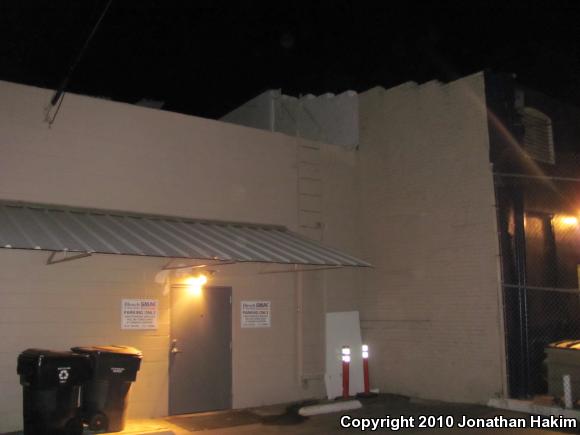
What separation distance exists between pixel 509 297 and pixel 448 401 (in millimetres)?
2174

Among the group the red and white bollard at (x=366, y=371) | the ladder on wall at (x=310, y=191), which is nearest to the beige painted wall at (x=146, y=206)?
the ladder on wall at (x=310, y=191)

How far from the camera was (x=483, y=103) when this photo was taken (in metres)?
10.0

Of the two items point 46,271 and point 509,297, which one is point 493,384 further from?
point 46,271

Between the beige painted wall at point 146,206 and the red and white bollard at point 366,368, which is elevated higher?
the beige painted wall at point 146,206

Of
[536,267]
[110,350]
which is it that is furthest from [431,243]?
[110,350]

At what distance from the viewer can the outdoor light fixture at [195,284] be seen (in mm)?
9477

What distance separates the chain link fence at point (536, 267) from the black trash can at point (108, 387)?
610cm

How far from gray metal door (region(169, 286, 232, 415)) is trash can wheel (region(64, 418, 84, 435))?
2144 mm

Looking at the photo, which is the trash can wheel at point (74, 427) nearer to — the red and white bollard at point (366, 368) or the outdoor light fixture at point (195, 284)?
the outdoor light fixture at point (195, 284)

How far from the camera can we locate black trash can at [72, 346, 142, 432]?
7.46 m

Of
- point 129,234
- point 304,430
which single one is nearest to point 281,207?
point 129,234

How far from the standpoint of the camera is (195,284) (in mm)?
9555

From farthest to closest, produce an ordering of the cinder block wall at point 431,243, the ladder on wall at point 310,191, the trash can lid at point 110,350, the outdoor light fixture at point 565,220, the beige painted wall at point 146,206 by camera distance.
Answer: the ladder on wall at point 310,191 < the outdoor light fixture at point 565,220 < the cinder block wall at point 431,243 < the beige painted wall at point 146,206 < the trash can lid at point 110,350

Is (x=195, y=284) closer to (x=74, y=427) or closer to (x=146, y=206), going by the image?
(x=146, y=206)
